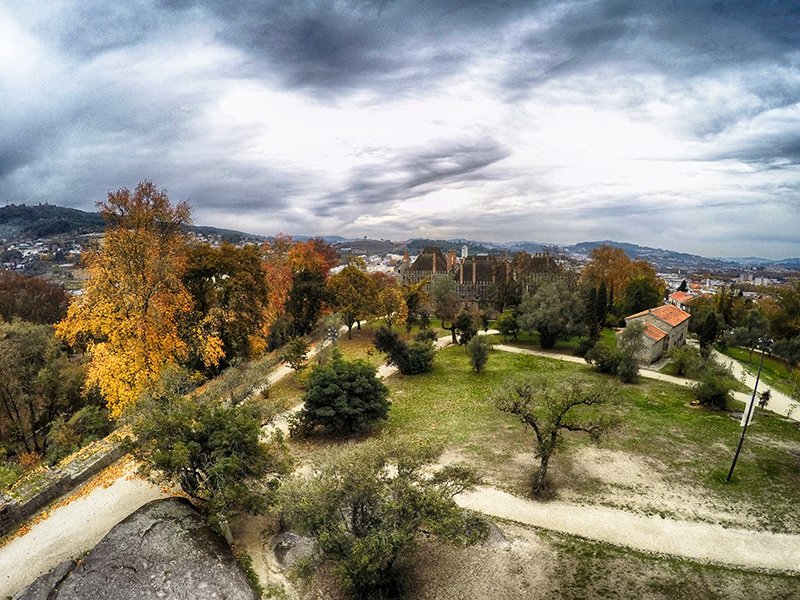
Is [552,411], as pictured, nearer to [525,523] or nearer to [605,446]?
[525,523]

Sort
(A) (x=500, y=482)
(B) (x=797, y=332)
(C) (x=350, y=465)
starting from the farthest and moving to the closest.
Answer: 1. (B) (x=797, y=332)
2. (A) (x=500, y=482)
3. (C) (x=350, y=465)

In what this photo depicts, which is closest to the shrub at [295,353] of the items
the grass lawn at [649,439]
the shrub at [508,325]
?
the grass lawn at [649,439]

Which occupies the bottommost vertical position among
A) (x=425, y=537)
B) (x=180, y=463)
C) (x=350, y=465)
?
(x=425, y=537)

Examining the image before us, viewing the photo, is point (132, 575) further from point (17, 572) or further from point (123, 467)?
point (123, 467)

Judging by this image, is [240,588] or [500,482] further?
[500,482]

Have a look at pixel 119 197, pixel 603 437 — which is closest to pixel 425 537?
pixel 603 437

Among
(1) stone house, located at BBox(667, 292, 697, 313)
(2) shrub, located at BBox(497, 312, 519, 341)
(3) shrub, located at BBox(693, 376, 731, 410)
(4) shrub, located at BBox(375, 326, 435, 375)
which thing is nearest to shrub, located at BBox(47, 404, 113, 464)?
(4) shrub, located at BBox(375, 326, 435, 375)

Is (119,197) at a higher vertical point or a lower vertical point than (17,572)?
higher

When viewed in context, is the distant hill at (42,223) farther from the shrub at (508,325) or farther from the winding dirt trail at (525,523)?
the winding dirt trail at (525,523)
